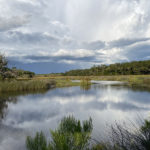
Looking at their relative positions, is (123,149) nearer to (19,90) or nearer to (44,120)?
(44,120)

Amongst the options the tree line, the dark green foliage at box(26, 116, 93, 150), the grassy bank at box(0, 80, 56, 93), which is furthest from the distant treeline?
the dark green foliage at box(26, 116, 93, 150)

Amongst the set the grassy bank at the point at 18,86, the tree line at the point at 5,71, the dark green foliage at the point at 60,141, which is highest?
the tree line at the point at 5,71

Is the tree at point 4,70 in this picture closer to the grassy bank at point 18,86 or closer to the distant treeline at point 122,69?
the grassy bank at point 18,86

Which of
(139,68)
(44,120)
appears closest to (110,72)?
(139,68)

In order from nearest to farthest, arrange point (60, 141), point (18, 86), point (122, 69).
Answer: point (60, 141) → point (18, 86) → point (122, 69)

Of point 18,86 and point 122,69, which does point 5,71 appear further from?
point 122,69

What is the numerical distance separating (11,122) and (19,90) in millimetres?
14421

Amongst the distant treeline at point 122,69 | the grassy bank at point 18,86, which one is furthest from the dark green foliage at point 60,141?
the distant treeline at point 122,69

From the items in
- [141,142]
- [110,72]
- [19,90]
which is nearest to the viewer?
[141,142]

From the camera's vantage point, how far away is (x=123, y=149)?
3.02 metres

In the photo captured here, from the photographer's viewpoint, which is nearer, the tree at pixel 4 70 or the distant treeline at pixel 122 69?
the tree at pixel 4 70

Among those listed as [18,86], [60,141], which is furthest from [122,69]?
[60,141]

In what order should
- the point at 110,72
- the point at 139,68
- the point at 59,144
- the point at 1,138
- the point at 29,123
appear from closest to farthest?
1. the point at 59,144
2. the point at 1,138
3. the point at 29,123
4. the point at 139,68
5. the point at 110,72

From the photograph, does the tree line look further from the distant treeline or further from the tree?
the distant treeline
